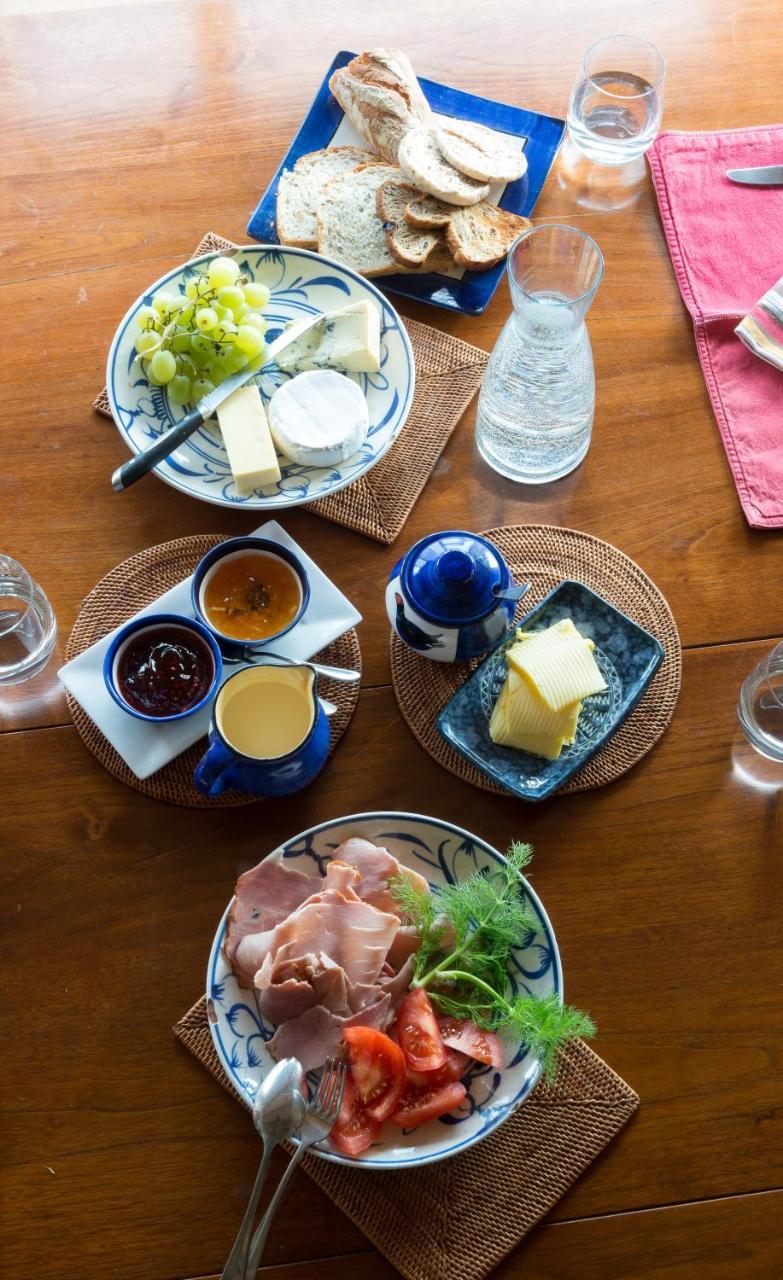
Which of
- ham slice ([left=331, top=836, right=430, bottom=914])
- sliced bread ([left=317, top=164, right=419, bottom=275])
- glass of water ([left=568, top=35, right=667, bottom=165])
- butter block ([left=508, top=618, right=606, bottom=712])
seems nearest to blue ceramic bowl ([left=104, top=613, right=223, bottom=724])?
ham slice ([left=331, top=836, right=430, bottom=914])

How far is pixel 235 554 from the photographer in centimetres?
139

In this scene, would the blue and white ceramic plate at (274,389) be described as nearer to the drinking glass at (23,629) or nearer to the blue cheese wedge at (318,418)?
the blue cheese wedge at (318,418)

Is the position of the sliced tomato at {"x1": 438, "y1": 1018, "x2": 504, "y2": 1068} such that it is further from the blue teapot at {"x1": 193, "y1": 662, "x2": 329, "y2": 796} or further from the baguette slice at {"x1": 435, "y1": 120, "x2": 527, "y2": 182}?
the baguette slice at {"x1": 435, "y1": 120, "x2": 527, "y2": 182}

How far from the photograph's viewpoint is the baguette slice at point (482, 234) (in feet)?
5.37

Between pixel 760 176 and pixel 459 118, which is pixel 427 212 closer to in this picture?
pixel 459 118

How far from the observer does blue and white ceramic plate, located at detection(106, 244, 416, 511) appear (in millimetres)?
1484

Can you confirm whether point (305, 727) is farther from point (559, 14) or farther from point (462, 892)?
point (559, 14)

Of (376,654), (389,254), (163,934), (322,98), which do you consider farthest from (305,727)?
(322,98)

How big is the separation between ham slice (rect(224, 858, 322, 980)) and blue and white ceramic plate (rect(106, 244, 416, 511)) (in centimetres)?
50

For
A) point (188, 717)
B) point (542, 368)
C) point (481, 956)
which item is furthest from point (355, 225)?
point (481, 956)

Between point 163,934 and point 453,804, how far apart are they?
0.40 metres

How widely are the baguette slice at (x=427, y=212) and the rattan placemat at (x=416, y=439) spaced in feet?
0.49

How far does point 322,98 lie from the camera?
178 cm

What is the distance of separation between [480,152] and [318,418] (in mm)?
570
